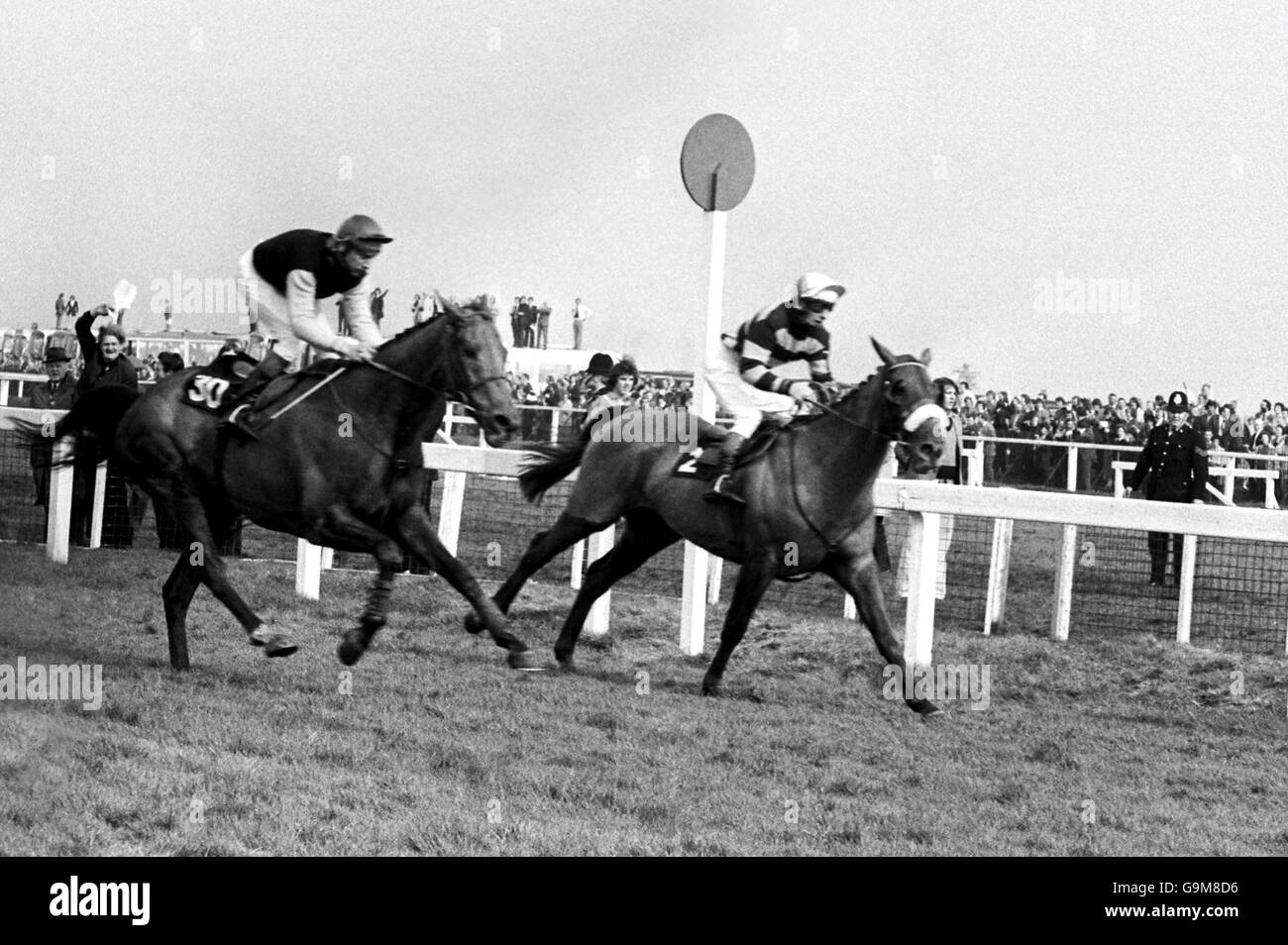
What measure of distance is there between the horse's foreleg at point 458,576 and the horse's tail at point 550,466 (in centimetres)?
183

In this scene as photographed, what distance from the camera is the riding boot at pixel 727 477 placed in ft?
26.9

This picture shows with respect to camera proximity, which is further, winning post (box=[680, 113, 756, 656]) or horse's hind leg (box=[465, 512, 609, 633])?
winning post (box=[680, 113, 756, 656])

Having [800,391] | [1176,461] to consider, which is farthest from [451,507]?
[1176,461]

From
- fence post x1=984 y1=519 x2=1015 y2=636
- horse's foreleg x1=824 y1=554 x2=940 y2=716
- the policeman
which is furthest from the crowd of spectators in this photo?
horse's foreleg x1=824 y1=554 x2=940 y2=716

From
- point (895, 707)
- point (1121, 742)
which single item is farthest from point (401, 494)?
point (1121, 742)

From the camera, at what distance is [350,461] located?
723 cm

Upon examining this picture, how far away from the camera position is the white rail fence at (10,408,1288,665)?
8547 mm

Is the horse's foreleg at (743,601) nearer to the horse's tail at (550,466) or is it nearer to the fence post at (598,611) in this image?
the horse's tail at (550,466)

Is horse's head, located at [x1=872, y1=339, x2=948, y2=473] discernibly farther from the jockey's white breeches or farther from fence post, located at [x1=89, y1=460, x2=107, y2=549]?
fence post, located at [x1=89, y1=460, x2=107, y2=549]

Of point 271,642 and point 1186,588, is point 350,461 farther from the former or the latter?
point 1186,588

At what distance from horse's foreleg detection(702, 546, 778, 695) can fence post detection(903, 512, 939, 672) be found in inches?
46.3

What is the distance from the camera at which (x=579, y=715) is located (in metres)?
7.27

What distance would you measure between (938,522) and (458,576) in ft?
10.6

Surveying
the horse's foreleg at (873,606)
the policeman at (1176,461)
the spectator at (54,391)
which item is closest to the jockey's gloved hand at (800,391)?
the horse's foreleg at (873,606)
